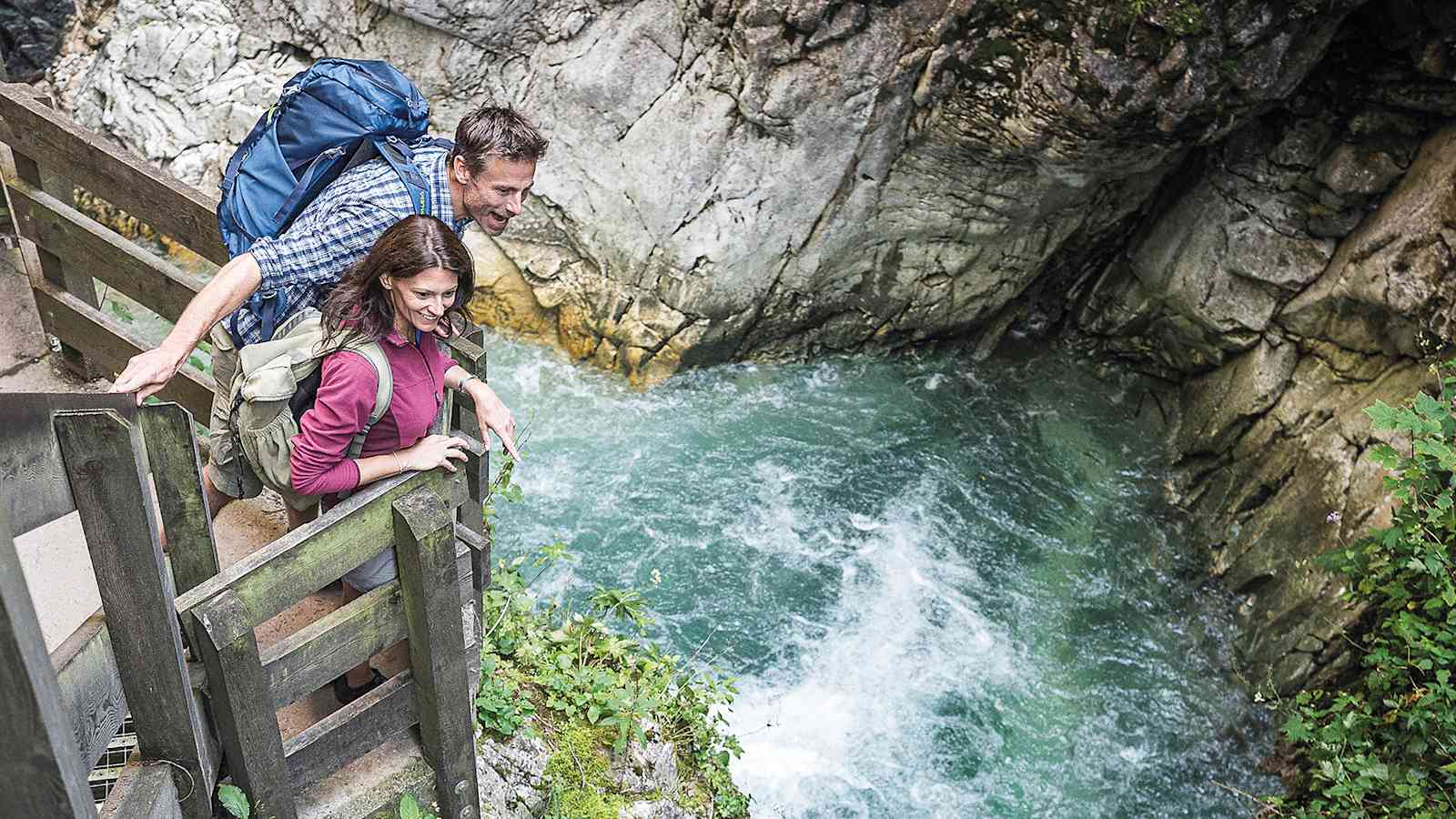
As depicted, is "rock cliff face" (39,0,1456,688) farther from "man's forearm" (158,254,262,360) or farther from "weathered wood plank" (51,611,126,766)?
"weathered wood plank" (51,611,126,766)

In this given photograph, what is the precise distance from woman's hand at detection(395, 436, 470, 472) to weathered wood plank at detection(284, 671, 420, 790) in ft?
2.43

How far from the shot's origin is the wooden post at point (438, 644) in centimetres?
305

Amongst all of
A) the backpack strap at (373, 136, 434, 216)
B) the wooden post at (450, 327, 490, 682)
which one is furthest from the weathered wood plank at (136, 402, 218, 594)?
the backpack strap at (373, 136, 434, 216)

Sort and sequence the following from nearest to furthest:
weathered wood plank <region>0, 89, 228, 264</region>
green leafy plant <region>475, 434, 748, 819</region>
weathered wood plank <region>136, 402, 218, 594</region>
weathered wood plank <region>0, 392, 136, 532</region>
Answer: weathered wood plank <region>0, 392, 136, 532</region> < weathered wood plank <region>136, 402, 218, 594</region> < weathered wood plank <region>0, 89, 228, 264</region> < green leafy plant <region>475, 434, 748, 819</region>

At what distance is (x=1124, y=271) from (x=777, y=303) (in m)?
3.19

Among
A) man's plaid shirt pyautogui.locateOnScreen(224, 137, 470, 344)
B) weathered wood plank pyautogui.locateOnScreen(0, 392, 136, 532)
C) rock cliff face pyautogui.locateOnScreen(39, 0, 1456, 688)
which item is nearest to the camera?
weathered wood plank pyautogui.locateOnScreen(0, 392, 136, 532)

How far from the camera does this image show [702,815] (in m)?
4.99

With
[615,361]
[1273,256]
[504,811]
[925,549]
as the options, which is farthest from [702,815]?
[1273,256]

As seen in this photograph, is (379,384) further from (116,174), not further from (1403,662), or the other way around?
(1403,662)

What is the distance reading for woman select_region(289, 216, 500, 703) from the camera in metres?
3.02

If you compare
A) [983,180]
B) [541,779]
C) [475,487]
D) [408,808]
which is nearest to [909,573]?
[983,180]

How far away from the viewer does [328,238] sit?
320 cm

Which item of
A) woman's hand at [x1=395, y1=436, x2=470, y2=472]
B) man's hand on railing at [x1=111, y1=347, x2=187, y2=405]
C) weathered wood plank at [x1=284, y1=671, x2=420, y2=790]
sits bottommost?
weathered wood plank at [x1=284, y1=671, x2=420, y2=790]

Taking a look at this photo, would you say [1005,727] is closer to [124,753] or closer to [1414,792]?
[1414,792]
